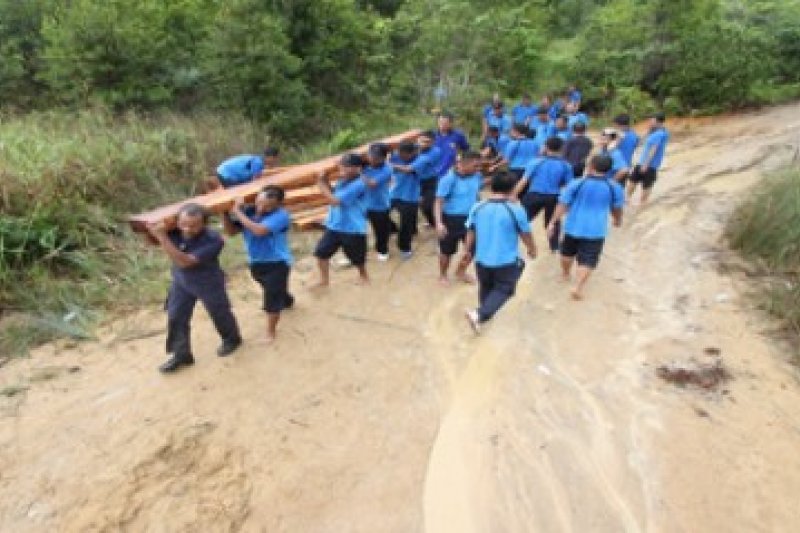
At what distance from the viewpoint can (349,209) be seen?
6.46 m

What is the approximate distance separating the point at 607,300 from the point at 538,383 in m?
1.99

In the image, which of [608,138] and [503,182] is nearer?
[503,182]

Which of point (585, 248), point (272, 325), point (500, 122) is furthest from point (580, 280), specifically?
point (500, 122)

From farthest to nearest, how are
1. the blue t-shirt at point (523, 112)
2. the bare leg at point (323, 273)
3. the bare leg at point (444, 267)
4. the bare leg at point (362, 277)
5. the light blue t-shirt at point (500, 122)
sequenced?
1. the blue t-shirt at point (523, 112)
2. the light blue t-shirt at point (500, 122)
3. the bare leg at point (444, 267)
4. the bare leg at point (362, 277)
5. the bare leg at point (323, 273)

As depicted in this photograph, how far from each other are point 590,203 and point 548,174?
3.59 ft

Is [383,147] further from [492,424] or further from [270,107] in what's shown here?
[270,107]

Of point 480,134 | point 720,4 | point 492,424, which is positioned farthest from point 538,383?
point 720,4

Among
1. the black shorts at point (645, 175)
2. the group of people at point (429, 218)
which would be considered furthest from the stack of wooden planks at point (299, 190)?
the black shorts at point (645, 175)

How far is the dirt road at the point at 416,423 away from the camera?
408 centimetres

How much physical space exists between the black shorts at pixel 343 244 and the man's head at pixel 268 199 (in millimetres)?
1166

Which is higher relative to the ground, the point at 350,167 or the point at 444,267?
the point at 350,167

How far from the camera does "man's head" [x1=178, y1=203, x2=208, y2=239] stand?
16.0ft

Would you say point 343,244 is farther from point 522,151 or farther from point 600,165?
point 522,151

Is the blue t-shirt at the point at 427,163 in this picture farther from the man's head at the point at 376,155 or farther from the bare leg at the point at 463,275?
the bare leg at the point at 463,275
